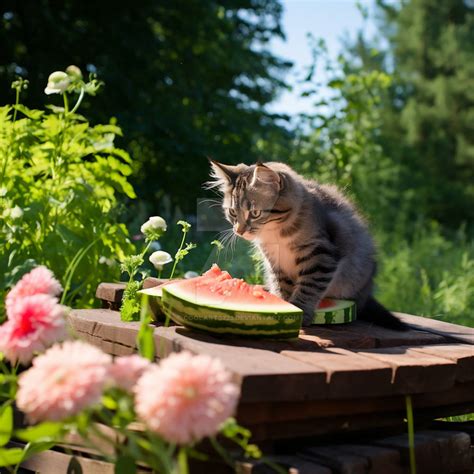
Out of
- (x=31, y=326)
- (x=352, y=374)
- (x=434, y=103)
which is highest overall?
(x=434, y=103)

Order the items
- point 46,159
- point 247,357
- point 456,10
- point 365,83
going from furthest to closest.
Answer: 1. point 456,10
2. point 365,83
3. point 46,159
4. point 247,357

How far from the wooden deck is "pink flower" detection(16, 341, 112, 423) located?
1.82 ft

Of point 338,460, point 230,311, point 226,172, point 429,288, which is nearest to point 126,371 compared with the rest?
point 338,460

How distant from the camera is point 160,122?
852 cm

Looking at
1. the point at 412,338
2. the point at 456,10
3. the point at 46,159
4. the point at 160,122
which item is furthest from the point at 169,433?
the point at 456,10

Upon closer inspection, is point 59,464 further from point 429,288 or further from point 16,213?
point 429,288

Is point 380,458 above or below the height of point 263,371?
below

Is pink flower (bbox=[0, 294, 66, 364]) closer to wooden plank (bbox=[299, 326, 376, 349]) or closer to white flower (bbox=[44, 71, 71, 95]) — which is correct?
wooden plank (bbox=[299, 326, 376, 349])

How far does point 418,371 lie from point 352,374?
285mm

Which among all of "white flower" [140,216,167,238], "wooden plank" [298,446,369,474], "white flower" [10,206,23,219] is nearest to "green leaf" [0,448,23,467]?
"wooden plank" [298,446,369,474]

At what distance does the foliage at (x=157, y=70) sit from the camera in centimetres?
858

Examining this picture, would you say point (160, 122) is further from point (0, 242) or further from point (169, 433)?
Answer: point (169, 433)

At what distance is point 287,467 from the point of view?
190cm

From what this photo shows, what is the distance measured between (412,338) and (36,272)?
1563 mm
